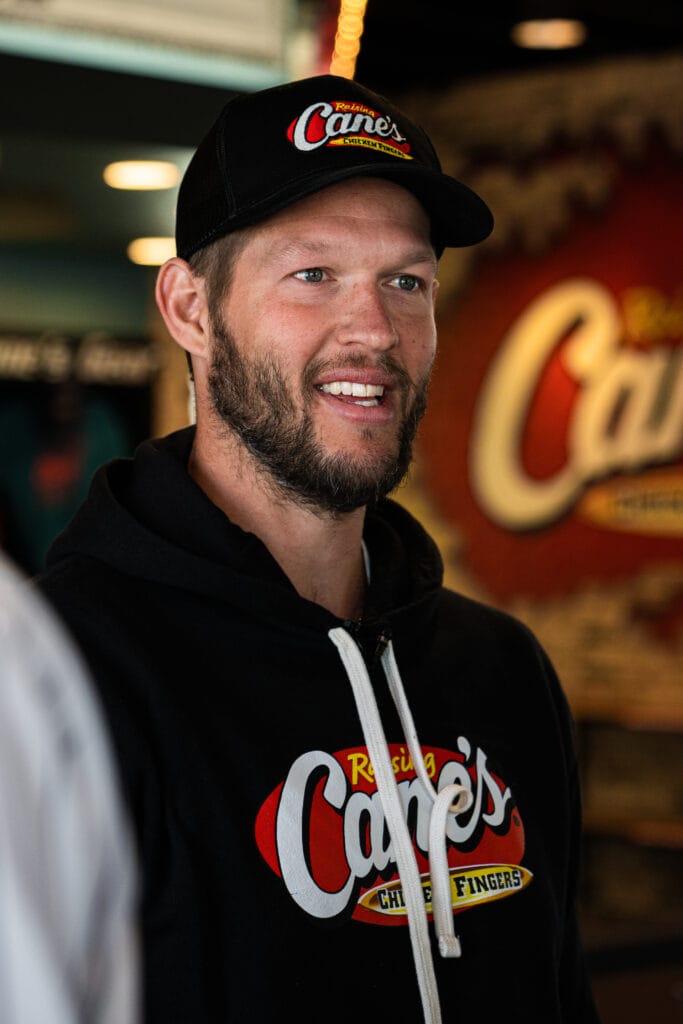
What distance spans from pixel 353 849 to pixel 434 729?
0.18 metres

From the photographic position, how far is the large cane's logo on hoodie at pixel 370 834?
1160 millimetres

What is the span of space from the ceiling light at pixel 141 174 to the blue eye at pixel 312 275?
7.70ft

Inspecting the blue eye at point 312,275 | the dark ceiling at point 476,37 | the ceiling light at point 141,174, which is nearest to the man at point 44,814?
the blue eye at point 312,275

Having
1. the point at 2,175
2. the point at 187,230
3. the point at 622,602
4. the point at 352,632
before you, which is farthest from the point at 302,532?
the point at 622,602

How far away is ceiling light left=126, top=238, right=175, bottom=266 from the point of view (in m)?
5.07

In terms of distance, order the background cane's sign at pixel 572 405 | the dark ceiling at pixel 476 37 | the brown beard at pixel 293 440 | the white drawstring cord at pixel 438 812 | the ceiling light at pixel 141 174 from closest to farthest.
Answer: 1. the white drawstring cord at pixel 438 812
2. the brown beard at pixel 293 440
3. the ceiling light at pixel 141 174
4. the dark ceiling at pixel 476 37
5. the background cane's sign at pixel 572 405

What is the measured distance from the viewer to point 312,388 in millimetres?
1334

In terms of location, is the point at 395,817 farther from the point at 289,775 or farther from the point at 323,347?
the point at 323,347

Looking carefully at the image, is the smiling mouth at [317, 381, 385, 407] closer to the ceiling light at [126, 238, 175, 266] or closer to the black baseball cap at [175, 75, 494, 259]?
the black baseball cap at [175, 75, 494, 259]

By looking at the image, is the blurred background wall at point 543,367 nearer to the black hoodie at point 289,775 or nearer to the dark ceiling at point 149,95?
the dark ceiling at point 149,95

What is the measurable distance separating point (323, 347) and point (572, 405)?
4278mm

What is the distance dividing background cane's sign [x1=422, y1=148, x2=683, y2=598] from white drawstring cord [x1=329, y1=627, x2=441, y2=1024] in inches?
163

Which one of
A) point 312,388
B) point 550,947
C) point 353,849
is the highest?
point 312,388

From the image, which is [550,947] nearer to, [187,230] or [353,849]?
[353,849]
